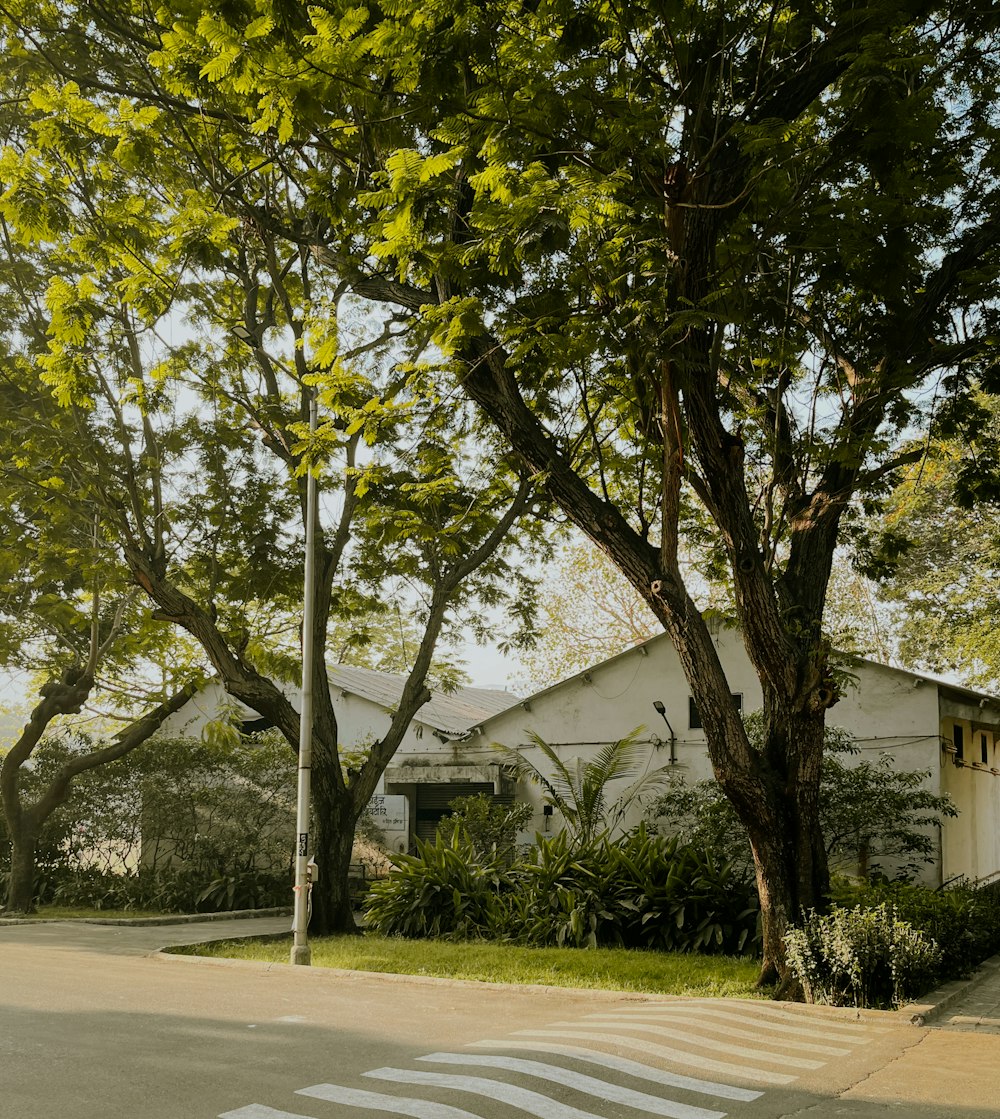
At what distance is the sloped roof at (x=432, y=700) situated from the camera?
2532 centimetres

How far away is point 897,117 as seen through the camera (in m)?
7.67

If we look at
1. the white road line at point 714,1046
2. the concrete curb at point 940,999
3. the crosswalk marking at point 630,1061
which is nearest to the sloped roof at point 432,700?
the concrete curb at point 940,999

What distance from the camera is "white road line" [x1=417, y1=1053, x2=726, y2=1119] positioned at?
675cm

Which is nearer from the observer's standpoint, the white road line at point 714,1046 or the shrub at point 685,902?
the white road line at point 714,1046

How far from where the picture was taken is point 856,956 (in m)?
10.5

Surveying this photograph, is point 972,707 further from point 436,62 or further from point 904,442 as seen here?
point 436,62

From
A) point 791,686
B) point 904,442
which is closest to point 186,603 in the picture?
point 791,686

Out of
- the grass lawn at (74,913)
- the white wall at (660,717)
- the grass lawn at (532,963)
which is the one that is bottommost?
the grass lawn at (74,913)

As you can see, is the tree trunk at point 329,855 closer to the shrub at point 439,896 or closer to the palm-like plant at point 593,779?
the shrub at point 439,896

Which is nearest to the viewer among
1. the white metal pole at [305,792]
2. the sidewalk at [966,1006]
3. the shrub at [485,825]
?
the sidewalk at [966,1006]

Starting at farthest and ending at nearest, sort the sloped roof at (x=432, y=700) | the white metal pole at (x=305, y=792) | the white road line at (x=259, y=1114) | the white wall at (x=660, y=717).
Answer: the sloped roof at (x=432, y=700) < the white wall at (x=660, y=717) < the white metal pole at (x=305, y=792) < the white road line at (x=259, y=1114)

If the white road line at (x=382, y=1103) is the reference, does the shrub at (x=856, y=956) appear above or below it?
above

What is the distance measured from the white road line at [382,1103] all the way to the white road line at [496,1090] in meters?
0.36

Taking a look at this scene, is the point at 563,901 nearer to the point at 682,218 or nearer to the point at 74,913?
the point at 682,218
